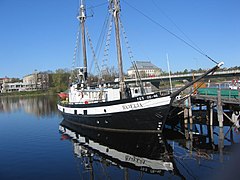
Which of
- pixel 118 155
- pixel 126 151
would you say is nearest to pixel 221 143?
pixel 126 151

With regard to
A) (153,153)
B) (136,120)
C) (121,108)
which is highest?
(121,108)

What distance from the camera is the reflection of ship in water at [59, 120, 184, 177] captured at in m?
14.8

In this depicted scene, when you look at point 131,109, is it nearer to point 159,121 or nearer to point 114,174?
point 159,121

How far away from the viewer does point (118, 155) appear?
1753cm

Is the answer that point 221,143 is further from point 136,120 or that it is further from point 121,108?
point 121,108

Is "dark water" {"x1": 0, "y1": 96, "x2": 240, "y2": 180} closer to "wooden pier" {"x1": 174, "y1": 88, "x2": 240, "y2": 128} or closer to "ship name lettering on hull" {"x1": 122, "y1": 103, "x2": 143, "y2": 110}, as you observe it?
"wooden pier" {"x1": 174, "y1": 88, "x2": 240, "y2": 128}

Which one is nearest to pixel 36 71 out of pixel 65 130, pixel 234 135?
pixel 65 130

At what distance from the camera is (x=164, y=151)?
17.5 meters

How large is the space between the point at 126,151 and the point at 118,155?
100 centimetres

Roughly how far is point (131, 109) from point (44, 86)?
15279 cm

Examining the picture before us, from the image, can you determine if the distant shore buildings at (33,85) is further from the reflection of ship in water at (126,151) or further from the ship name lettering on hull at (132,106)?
the ship name lettering on hull at (132,106)

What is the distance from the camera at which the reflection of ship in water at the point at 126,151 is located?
48.6 ft

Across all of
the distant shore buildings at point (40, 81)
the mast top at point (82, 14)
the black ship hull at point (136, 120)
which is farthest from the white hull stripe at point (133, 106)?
the distant shore buildings at point (40, 81)

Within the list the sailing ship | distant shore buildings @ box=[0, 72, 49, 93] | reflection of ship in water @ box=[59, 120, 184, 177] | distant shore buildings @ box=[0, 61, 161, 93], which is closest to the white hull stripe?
the sailing ship
